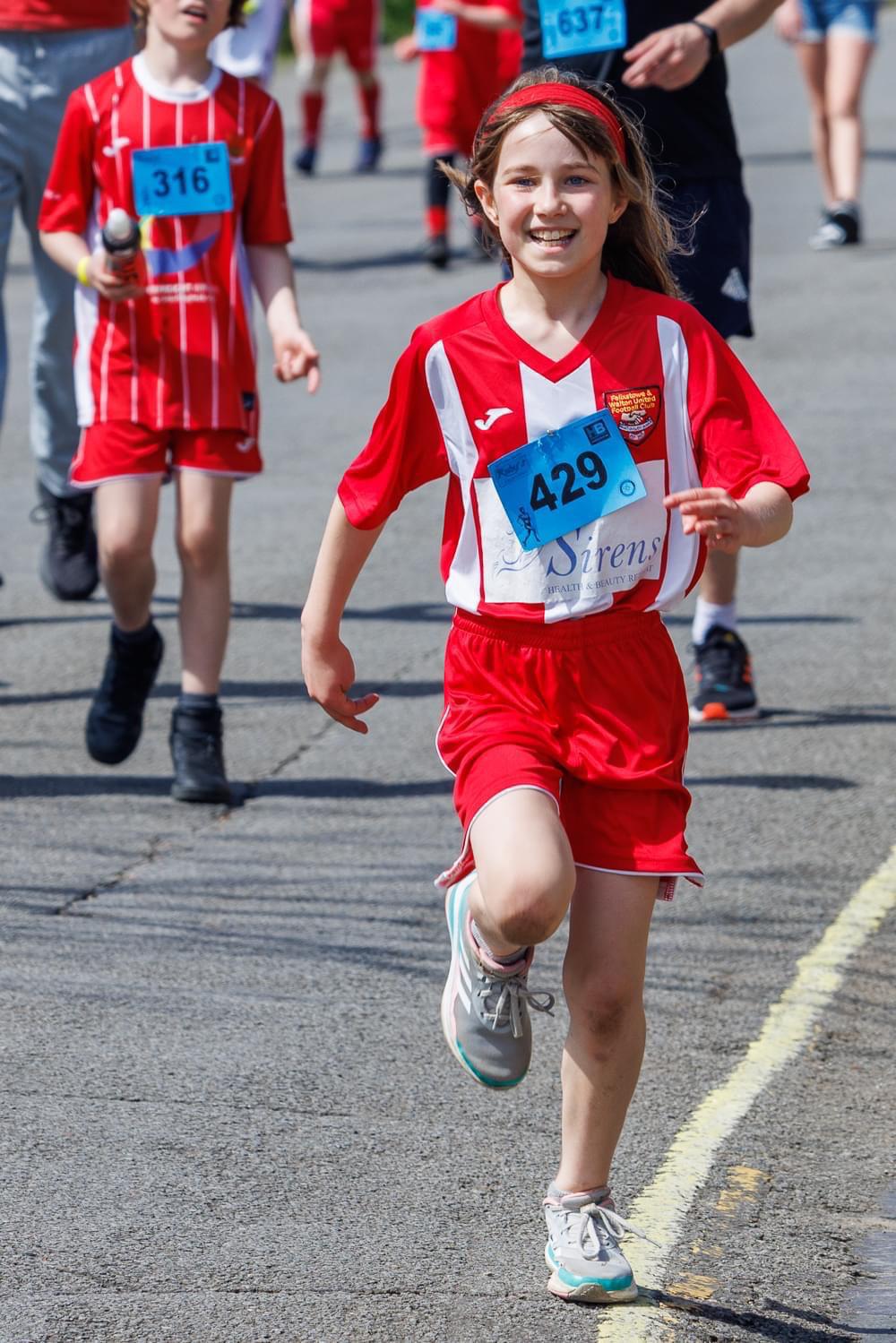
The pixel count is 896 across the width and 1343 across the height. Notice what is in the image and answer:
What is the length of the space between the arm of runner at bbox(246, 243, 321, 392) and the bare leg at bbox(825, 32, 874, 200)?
6.49m

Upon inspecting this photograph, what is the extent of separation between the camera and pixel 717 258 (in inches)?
237

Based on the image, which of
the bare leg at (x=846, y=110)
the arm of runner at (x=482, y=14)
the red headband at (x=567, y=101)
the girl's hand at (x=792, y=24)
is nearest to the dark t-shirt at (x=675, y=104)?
the red headband at (x=567, y=101)

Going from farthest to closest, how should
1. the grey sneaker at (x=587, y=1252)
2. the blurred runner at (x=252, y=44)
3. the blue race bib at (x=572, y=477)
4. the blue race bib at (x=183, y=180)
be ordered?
the blurred runner at (x=252, y=44), the blue race bib at (x=183, y=180), the blue race bib at (x=572, y=477), the grey sneaker at (x=587, y=1252)

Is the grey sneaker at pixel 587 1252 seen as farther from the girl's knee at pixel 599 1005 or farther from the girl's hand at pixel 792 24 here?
the girl's hand at pixel 792 24

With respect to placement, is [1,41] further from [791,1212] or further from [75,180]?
[791,1212]

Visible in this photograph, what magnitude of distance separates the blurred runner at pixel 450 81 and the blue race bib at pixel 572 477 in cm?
1035

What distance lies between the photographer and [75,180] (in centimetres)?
564

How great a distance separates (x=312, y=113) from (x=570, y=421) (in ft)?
50.4

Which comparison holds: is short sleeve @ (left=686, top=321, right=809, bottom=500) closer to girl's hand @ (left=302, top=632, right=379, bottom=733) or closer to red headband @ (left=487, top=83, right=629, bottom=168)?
red headband @ (left=487, top=83, right=629, bottom=168)

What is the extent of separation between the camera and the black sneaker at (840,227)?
11352 mm

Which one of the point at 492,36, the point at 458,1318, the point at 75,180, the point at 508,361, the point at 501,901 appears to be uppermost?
the point at 492,36

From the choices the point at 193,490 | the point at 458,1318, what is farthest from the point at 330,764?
the point at 458,1318

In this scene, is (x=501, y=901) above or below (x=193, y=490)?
below

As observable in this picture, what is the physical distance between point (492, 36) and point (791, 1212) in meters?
11.4
